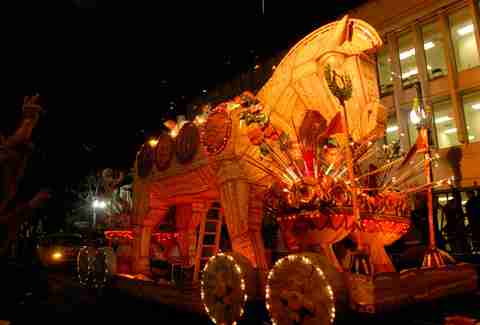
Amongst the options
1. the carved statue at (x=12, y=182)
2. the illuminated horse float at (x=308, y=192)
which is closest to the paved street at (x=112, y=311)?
the illuminated horse float at (x=308, y=192)

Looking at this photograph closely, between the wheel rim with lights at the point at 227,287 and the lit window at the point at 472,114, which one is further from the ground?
the lit window at the point at 472,114

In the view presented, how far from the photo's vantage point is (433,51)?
10336 mm

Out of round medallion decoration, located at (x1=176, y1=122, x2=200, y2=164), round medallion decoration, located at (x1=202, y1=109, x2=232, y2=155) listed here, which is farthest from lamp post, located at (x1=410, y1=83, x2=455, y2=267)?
round medallion decoration, located at (x1=176, y1=122, x2=200, y2=164)

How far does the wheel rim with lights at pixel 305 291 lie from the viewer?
214 cm

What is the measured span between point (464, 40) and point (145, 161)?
350 inches

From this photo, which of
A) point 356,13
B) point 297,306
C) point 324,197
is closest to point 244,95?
point 324,197

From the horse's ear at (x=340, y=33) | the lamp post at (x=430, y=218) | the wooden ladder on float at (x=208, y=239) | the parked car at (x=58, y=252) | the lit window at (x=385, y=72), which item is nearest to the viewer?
the horse's ear at (x=340, y=33)

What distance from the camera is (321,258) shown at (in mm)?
2279

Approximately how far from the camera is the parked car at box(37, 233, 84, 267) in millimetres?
10516

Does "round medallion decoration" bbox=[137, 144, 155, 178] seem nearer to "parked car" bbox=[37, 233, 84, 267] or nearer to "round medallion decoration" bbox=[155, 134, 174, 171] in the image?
"round medallion decoration" bbox=[155, 134, 174, 171]

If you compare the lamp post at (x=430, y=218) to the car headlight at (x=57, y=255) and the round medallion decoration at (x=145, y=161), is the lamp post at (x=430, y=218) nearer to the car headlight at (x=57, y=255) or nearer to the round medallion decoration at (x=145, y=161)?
the round medallion decoration at (x=145, y=161)

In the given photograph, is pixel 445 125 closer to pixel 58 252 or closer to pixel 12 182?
pixel 12 182

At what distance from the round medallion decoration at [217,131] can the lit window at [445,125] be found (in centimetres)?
791

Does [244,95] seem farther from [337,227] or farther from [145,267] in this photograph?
[145,267]
